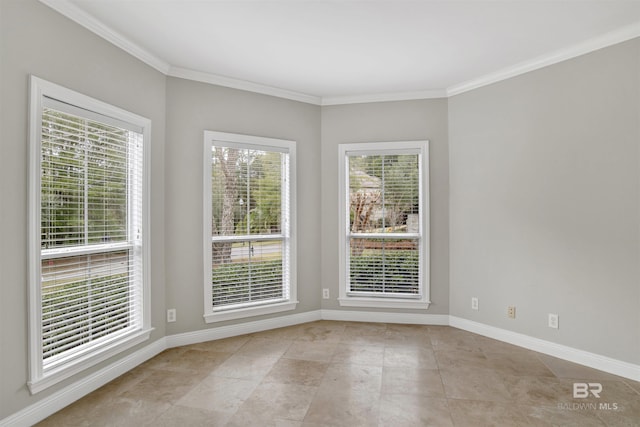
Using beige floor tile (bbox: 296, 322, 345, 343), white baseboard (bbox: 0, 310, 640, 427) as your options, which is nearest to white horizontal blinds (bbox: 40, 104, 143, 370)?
white baseboard (bbox: 0, 310, 640, 427)

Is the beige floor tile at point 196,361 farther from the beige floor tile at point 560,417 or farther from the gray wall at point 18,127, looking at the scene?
the beige floor tile at point 560,417

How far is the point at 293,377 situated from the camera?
2.86 metres

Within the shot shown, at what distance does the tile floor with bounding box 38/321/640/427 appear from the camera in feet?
7.52

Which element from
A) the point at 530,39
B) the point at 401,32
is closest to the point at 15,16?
the point at 401,32

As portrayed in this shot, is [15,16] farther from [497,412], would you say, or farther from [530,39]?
[497,412]

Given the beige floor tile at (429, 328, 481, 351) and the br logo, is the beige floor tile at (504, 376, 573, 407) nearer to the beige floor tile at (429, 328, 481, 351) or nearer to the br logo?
the br logo

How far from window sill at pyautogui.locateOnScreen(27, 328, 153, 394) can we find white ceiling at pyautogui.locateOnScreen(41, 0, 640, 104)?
2374mm

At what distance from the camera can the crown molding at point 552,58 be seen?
280 cm

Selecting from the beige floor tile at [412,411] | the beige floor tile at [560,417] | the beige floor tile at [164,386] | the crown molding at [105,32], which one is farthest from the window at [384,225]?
the crown molding at [105,32]

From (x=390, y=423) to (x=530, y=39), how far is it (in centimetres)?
311

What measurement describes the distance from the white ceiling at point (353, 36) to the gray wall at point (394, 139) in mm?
435

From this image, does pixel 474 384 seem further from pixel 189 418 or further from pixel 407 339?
pixel 189 418


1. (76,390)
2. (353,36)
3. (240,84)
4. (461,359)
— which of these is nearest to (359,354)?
(461,359)

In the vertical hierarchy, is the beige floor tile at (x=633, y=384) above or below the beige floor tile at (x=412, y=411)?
above
